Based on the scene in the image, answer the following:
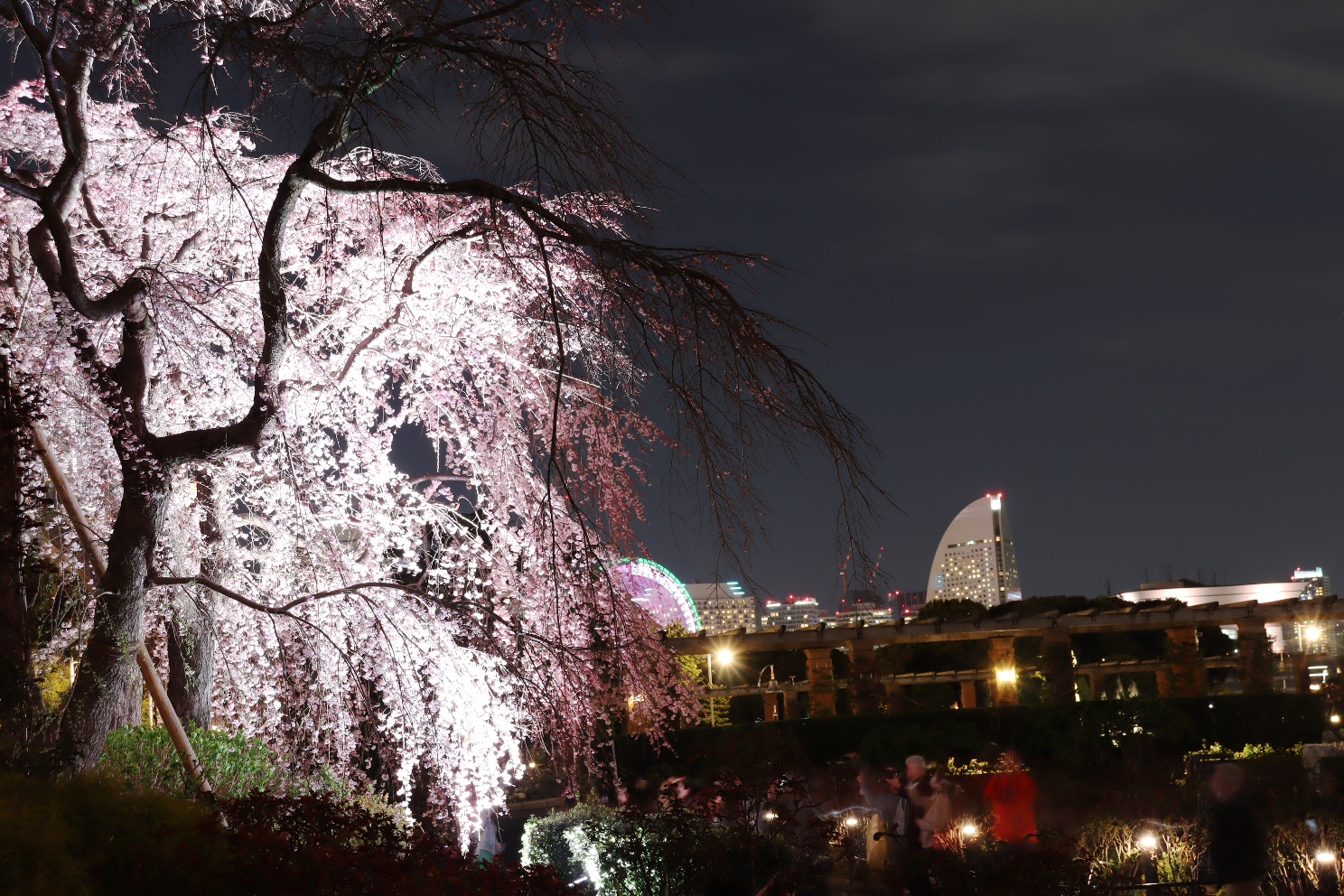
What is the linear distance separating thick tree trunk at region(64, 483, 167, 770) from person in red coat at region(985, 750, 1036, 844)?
23.3 feet

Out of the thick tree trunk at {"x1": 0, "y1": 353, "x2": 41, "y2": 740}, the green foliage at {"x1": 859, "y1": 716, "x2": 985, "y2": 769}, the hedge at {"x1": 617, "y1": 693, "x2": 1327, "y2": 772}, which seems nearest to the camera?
the thick tree trunk at {"x1": 0, "y1": 353, "x2": 41, "y2": 740}

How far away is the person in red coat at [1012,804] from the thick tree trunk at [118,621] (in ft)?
23.3

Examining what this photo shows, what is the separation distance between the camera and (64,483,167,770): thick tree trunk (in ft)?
20.2

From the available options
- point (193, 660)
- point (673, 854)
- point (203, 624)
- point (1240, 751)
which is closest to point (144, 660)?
point (203, 624)

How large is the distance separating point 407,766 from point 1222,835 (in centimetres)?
514

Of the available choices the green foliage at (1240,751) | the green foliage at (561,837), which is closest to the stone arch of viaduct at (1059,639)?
the green foliage at (1240,751)

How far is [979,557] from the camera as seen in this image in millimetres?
122750

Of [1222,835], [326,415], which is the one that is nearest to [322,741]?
[326,415]

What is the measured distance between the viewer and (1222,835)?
6699 millimetres

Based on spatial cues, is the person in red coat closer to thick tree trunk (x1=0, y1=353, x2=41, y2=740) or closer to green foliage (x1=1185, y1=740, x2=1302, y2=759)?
green foliage (x1=1185, y1=740, x2=1302, y2=759)

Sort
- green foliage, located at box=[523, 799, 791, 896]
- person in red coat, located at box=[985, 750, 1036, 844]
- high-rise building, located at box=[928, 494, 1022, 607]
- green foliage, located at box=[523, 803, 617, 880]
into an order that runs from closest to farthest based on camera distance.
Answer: green foliage, located at box=[523, 799, 791, 896] → person in red coat, located at box=[985, 750, 1036, 844] → green foliage, located at box=[523, 803, 617, 880] → high-rise building, located at box=[928, 494, 1022, 607]

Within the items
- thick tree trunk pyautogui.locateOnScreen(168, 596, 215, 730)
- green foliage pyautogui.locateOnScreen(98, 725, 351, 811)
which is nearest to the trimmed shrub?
green foliage pyautogui.locateOnScreen(98, 725, 351, 811)

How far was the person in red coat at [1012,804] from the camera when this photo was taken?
31.3 ft

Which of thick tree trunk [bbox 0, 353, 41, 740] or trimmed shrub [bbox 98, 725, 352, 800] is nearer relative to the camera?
thick tree trunk [bbox 0, 353, 41, 740]
